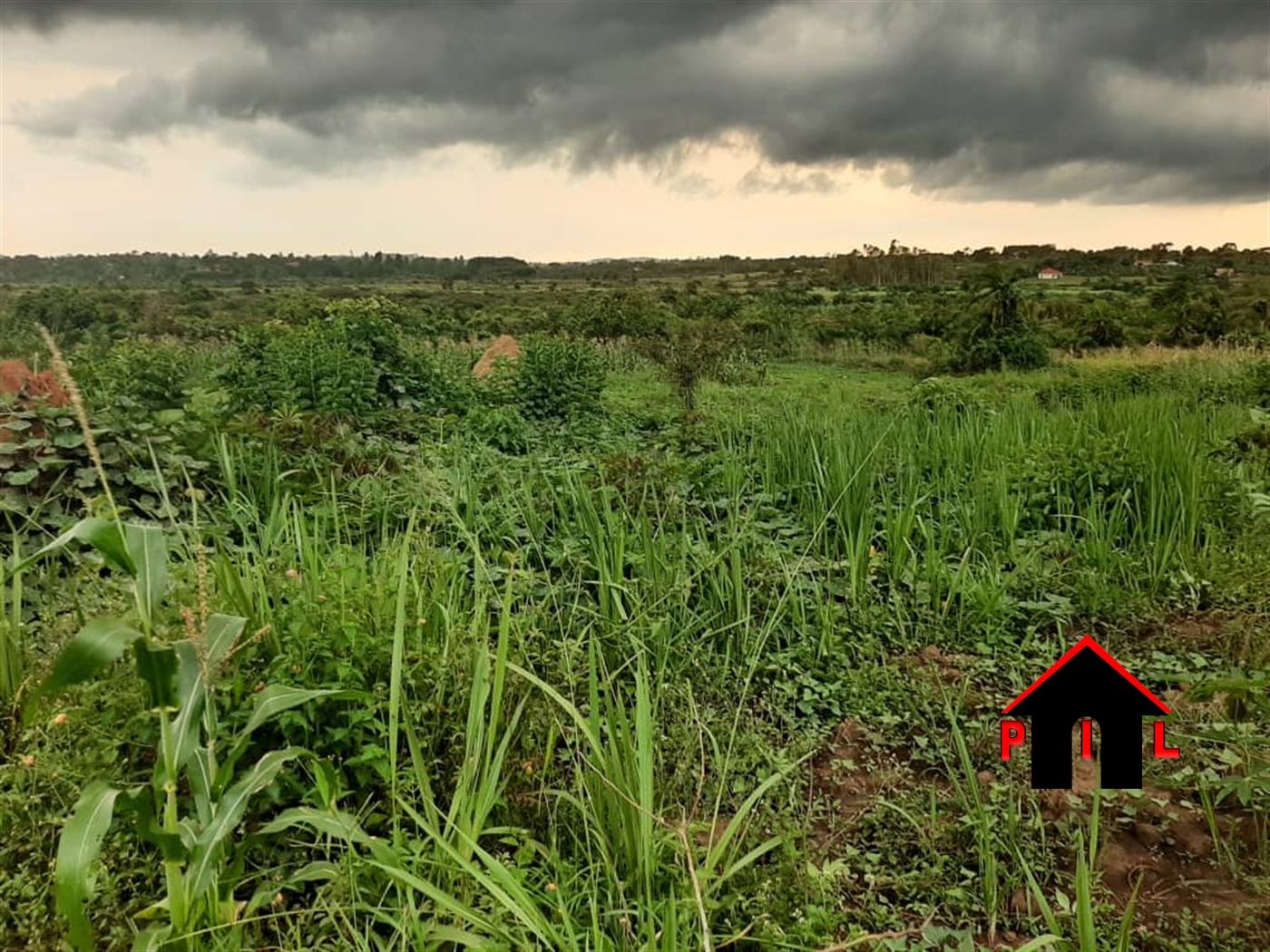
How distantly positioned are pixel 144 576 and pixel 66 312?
30.0 m

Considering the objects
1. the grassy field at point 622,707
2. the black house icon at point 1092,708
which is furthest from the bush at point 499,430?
the black house icon at point 1092,708

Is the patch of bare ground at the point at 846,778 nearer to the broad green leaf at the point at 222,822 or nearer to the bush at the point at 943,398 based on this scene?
the broad green leaf at the point at 222,822

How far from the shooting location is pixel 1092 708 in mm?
1480

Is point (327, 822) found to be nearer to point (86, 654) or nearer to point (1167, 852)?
point (86, 654)

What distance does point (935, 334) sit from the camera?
21.5 metres

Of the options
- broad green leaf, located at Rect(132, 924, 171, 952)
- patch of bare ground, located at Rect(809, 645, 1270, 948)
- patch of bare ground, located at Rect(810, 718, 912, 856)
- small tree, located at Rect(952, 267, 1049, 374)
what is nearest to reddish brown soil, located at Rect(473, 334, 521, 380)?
patch of bare ground, located at Rect(810, 718, 912, 856)

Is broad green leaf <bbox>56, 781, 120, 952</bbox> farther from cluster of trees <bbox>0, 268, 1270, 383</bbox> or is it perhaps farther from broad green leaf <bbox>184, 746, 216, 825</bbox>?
cluster of trees <bbox>0, 268, 1270, 383</bbox>

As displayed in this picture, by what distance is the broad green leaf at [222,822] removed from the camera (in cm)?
151

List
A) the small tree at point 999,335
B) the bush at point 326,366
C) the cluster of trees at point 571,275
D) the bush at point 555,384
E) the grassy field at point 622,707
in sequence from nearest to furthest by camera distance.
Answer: the grassy field at point 622,707, the bush at point 326,366, the bush at point 555,384, the small tree at point 999,335, the cluster of trees at point 571,275

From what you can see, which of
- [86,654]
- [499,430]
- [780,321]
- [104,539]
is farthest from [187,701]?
[780,321]

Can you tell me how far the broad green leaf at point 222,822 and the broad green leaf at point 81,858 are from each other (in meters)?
0.17

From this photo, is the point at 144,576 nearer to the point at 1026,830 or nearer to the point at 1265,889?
the point at 1026,830

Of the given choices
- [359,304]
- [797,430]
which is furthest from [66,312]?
[797,430]

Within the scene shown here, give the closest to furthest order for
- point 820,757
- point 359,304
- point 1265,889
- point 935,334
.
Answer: point 1265,889 → point 820,757 → point 359,304 → point 935,334
